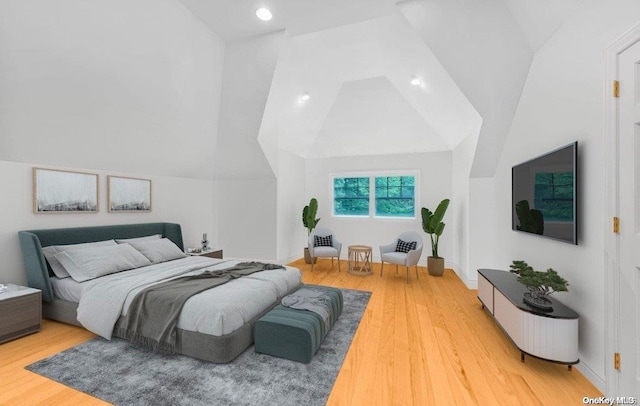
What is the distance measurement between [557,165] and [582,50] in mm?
908

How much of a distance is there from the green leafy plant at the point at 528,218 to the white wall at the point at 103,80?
433 centimetres

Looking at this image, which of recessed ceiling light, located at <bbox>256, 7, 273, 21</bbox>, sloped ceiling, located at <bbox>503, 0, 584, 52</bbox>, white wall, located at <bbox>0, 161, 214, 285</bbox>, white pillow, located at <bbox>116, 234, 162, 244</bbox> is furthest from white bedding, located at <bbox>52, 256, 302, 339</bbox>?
sloped ceiling, located at <bbox>503, 0, 584, 52</bbox>

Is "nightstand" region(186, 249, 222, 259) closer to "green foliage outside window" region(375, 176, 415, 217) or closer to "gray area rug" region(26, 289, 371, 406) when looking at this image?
"gray area rug" region(26, 289, 371, 406)

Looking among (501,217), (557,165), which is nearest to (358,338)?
(557,165)

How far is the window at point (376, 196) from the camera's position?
6062 mm

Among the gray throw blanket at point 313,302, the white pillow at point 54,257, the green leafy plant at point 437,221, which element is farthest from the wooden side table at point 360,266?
the white pillow at point 54,257

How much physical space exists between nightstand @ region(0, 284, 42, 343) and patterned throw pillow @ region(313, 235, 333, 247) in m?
4.08

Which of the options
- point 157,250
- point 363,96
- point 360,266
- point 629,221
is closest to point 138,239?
point 157,250

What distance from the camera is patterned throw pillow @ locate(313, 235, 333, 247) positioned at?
18.7 feet

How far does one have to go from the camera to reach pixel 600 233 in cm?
190

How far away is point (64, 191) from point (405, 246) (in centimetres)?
532

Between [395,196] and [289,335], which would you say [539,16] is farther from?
[395,196]

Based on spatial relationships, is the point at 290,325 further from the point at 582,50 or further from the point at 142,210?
the point at 142,210

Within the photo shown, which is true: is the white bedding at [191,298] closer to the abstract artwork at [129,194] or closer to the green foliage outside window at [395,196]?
the abstract artwork at [129,194]
